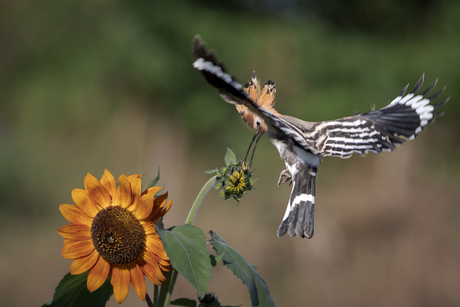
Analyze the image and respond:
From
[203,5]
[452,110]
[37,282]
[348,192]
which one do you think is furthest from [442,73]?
[37,282]

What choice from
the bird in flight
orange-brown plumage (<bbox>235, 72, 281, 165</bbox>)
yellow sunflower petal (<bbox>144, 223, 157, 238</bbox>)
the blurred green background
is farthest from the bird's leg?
the blurred green background

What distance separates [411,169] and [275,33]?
128 inches

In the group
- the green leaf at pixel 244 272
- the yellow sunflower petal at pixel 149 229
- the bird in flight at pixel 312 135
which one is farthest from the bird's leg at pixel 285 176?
the yellow sunflower petal at pixel 149 229

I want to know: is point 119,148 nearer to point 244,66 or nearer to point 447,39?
point 244,66

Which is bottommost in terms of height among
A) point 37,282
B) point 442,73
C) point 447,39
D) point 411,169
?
point 37,282

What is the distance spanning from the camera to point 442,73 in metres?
7.31

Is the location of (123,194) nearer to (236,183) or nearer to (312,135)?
(236,183)

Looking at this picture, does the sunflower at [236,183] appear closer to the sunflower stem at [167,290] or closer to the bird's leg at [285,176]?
the sunflower stem at [167,290]

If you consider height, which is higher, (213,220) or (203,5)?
(203,5)

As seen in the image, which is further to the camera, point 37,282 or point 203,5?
point 203,5

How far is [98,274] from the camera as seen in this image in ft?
3.29

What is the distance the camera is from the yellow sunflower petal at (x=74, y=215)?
1.00m

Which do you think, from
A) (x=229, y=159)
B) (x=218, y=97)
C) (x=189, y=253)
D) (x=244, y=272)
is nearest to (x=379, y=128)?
(x=229, y=159)

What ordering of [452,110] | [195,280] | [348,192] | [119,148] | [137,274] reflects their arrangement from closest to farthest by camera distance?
[195,280]
[137,274]
[348,192]
[119,148]
[452,110]
